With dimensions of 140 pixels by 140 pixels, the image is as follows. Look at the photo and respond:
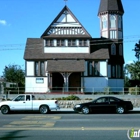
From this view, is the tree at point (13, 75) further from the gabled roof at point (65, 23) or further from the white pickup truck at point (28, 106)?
the white pickup truck at point (28, 106)

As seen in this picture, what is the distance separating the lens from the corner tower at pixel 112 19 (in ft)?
150

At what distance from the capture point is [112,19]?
150ft

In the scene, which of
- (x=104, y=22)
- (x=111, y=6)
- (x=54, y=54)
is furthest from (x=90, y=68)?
(x=111, y=6)

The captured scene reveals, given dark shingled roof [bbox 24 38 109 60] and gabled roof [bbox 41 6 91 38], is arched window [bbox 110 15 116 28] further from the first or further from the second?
gabled roof [bbox 41 6 91 38]

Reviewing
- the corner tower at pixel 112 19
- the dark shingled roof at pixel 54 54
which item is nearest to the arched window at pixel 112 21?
the corner tower at pixel 112 19

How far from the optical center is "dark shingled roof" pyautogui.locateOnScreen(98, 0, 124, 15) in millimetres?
45844

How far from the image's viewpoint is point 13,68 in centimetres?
5825

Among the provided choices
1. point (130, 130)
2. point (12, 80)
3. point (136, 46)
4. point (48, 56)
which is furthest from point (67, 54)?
point (130, 130)

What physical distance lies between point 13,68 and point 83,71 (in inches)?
910

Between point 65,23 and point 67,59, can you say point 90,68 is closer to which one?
point 67,59

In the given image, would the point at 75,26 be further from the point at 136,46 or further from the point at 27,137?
the point at 27,137

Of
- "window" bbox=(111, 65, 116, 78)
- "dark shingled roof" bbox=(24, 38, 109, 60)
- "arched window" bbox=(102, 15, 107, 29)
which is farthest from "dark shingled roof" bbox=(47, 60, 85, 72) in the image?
"arched window" bbox=(102, 15, 107, 29)

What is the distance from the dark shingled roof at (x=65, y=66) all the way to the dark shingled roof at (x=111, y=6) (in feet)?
35.2

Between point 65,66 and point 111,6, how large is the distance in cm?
1353
